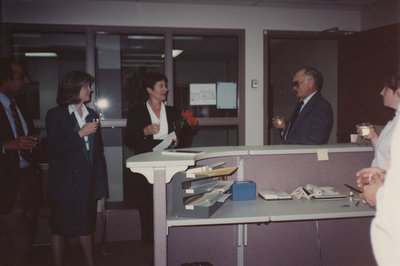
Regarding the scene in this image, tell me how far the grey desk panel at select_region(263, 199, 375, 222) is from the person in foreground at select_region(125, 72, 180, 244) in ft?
2.68

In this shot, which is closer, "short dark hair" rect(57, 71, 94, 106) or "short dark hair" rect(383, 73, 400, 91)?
"short dark hair" rect(383, 73, 400, 91)

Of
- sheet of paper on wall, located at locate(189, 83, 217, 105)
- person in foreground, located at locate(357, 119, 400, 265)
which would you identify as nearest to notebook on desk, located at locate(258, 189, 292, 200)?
person in foreground, located at locate(357, 119, 400, 265)

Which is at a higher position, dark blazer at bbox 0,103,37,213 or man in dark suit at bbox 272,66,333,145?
man in dark suit at bbox 272,66,333,145

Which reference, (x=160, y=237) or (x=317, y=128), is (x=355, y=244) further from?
(x=160, y=237)

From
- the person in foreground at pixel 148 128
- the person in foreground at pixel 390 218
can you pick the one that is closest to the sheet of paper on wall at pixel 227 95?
the person in foreground at pixel 148 128

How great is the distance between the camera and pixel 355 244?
2.27 meters

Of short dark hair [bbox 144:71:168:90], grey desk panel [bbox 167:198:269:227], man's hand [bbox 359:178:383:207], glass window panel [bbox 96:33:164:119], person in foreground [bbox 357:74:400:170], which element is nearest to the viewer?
man's hand [bbox 359:178:383:207]

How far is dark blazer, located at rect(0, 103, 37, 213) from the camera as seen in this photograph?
209cm

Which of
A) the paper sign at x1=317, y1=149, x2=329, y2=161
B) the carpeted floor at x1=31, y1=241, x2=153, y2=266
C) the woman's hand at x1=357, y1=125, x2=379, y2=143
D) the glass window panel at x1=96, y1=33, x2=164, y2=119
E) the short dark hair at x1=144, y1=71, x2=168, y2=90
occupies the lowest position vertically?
the carpeted floor at x1=31, y1=241, x2=153, y2=266

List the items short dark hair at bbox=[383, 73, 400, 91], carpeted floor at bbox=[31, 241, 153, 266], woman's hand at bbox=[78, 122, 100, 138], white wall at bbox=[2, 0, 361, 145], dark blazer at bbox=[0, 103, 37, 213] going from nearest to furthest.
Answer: short dark hair at bbox=[383, 73, 400, 91] < dark blazer at bbox=[0, 103, 37, 213] < woman's hand at bbox=[78, 122, 100, 138] < carpeted floor at bbox=[31, 241, 153, 266] < white wall at bbox=[2, 0, 361, 145]

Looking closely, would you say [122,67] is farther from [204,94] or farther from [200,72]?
[200,72]

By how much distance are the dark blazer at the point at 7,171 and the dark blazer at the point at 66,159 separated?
0.22m

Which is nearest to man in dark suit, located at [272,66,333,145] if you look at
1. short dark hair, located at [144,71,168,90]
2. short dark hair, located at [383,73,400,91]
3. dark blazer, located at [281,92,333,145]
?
dark blazer, located at [281,92,333,145]

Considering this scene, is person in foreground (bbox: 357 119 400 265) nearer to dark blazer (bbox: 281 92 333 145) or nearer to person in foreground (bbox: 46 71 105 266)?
dark blazer (bbox: 281 92 333 145)
